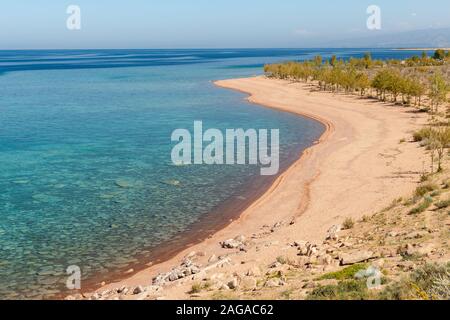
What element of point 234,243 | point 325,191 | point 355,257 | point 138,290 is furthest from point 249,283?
point 325,191

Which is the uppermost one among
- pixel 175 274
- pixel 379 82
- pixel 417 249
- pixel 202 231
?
pixel 379 82

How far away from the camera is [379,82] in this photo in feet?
221

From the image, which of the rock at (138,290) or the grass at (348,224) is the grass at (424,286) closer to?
the grass at (348,224)

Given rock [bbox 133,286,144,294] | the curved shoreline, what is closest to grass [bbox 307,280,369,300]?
rock [bbox 133,286,144,294]

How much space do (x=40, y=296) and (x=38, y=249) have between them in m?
4.48

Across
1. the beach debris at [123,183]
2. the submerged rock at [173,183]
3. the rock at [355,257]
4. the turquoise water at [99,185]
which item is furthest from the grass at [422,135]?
the rock at [355,257]

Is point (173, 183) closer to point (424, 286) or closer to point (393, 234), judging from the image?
point (393, 234)

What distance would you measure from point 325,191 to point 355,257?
1278cm

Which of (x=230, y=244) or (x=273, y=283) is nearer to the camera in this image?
(x=273, y=283)
